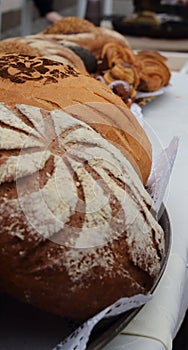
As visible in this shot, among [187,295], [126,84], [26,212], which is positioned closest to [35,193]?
[26,212]

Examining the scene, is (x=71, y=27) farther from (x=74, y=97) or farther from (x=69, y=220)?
(x=69, y=220)

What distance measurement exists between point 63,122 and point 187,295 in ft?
1.07

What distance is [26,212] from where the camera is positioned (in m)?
0.48

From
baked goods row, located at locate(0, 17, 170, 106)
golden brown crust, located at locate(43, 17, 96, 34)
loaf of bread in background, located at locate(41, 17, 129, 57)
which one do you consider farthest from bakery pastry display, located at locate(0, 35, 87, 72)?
golden brown crust, located at locate(43, 17, 96, 34)

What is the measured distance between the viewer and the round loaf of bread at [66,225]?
19.0 inches

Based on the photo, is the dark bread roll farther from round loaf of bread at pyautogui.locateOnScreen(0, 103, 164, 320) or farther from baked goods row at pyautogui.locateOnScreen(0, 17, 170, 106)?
round loaf of bread at pyautogui.locateOnScreen(0, 103, 164, 320)

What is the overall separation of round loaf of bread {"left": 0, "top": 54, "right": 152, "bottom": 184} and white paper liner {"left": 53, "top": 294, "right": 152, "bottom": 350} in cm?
18

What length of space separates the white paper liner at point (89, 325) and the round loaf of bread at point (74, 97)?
177mm

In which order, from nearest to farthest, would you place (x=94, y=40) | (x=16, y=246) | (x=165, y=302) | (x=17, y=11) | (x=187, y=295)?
(x=16, y=246), (x=165, y=302), (x=187, y=295), (x=94, y=40), (x=17, y=11)

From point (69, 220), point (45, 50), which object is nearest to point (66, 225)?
point (69, 220)

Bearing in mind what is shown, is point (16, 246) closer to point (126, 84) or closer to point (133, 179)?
point (133, 179)

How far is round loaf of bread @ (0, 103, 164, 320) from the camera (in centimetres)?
48

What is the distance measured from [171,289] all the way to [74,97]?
24 cm

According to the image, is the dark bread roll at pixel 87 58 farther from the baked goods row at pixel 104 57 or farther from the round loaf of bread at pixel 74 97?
the round loaf of bread at pixel 74 97
